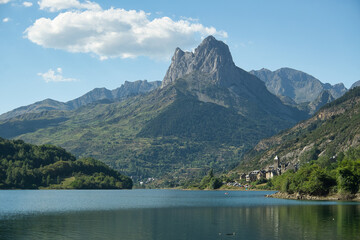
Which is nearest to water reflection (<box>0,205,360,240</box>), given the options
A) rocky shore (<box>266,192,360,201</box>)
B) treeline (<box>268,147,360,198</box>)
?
treeline (<box>268,147,360,198</box>)

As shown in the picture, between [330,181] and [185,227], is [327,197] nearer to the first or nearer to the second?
[330,181]

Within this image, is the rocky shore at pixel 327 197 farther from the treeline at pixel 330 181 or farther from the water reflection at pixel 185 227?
the water reflection at pixel 185 227

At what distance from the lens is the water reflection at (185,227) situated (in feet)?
229

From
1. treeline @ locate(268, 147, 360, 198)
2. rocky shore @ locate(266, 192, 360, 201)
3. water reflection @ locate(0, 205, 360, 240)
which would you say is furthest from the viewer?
rocky shore @ locate(266, 192, 360, 201)

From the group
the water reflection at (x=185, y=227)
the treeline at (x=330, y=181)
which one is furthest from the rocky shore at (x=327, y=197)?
the water reflection at (x=185, y=227)

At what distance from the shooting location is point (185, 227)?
3209 inches

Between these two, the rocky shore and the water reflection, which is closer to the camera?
→ the water reflection

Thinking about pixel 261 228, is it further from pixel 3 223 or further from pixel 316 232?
pixel 3 223

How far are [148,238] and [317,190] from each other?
107885 millimetres

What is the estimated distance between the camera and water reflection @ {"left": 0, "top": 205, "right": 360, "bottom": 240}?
69.8 m

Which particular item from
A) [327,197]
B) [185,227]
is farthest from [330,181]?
[185,227]

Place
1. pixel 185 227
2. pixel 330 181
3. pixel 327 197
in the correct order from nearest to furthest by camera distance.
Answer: pixel 185 227 → pixel 327 197 → pixel 330 181

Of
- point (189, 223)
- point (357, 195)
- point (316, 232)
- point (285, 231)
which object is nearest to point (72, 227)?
point (189, 223)

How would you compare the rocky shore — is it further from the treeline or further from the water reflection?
the water reflection
